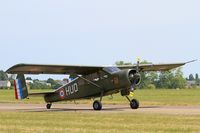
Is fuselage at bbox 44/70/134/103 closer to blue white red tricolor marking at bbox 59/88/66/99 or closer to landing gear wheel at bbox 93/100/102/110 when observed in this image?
blue white red tricolor marking at bbox 59/88/66/99

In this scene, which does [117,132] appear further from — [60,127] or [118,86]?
[118,86]

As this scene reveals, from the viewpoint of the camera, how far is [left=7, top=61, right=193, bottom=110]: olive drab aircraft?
94.6ft

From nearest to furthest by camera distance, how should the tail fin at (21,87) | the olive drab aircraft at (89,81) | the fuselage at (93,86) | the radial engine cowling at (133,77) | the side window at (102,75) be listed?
1. the radial engine cowling at (133,77)
2. the olive drab aircraft at (89,81)
3. the fuselage at (93,86)
4. the side window at (102,75)
5. the tail fin at (21,87)

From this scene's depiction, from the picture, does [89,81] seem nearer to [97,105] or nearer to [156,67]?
[97,105]

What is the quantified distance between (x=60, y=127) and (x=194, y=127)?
4.34 metres

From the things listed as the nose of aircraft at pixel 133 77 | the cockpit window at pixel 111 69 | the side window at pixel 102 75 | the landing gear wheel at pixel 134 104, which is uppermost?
the cockpit window at pixel 111 69

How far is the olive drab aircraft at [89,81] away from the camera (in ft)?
94.6

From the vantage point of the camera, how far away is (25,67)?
28547mm

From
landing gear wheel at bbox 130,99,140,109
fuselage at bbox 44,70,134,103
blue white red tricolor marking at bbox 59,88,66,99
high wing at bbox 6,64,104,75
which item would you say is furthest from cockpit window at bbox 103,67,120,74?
blue white red tricolor marking at bbox 59,88,66,99

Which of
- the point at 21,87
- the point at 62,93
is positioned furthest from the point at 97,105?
the point at 21,87

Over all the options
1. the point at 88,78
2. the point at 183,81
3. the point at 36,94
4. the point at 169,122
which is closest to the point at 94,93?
the point at 88,78

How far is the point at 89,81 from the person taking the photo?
30844 mm

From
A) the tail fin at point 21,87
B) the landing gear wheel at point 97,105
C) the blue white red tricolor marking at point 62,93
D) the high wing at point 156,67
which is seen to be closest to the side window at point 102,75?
the landing gear wheel at point 97,105

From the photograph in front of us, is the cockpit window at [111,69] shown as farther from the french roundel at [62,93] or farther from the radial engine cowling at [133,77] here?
the french roundel at [62,93]
